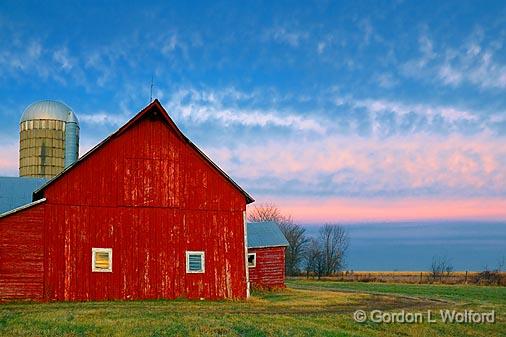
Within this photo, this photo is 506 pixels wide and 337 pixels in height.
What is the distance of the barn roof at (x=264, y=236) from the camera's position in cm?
4003

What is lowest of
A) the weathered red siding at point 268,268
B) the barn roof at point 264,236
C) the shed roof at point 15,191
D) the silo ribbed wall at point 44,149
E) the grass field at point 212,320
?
the grass field at point 212,320

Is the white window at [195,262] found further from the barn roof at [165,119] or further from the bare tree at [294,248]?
the bare tree at [294,248]

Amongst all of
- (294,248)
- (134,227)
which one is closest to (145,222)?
(134,227)

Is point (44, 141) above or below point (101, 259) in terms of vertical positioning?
above

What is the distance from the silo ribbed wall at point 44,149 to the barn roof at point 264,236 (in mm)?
12996

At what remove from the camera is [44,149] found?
1531 inches

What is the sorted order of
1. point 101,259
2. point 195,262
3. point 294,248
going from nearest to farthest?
point 101,259 < point 195,262 < point 294,248

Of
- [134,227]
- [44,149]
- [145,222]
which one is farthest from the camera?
[44,149]

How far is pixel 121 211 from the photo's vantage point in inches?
1051

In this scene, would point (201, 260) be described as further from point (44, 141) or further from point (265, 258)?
point (44, 141)

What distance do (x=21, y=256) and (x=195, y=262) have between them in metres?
7.36

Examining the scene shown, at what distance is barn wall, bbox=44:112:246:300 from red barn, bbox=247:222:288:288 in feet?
35.4

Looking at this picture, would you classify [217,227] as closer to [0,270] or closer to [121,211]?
[121,211]

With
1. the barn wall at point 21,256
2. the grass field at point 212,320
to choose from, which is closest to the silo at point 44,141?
the barn wall at point 21,256
